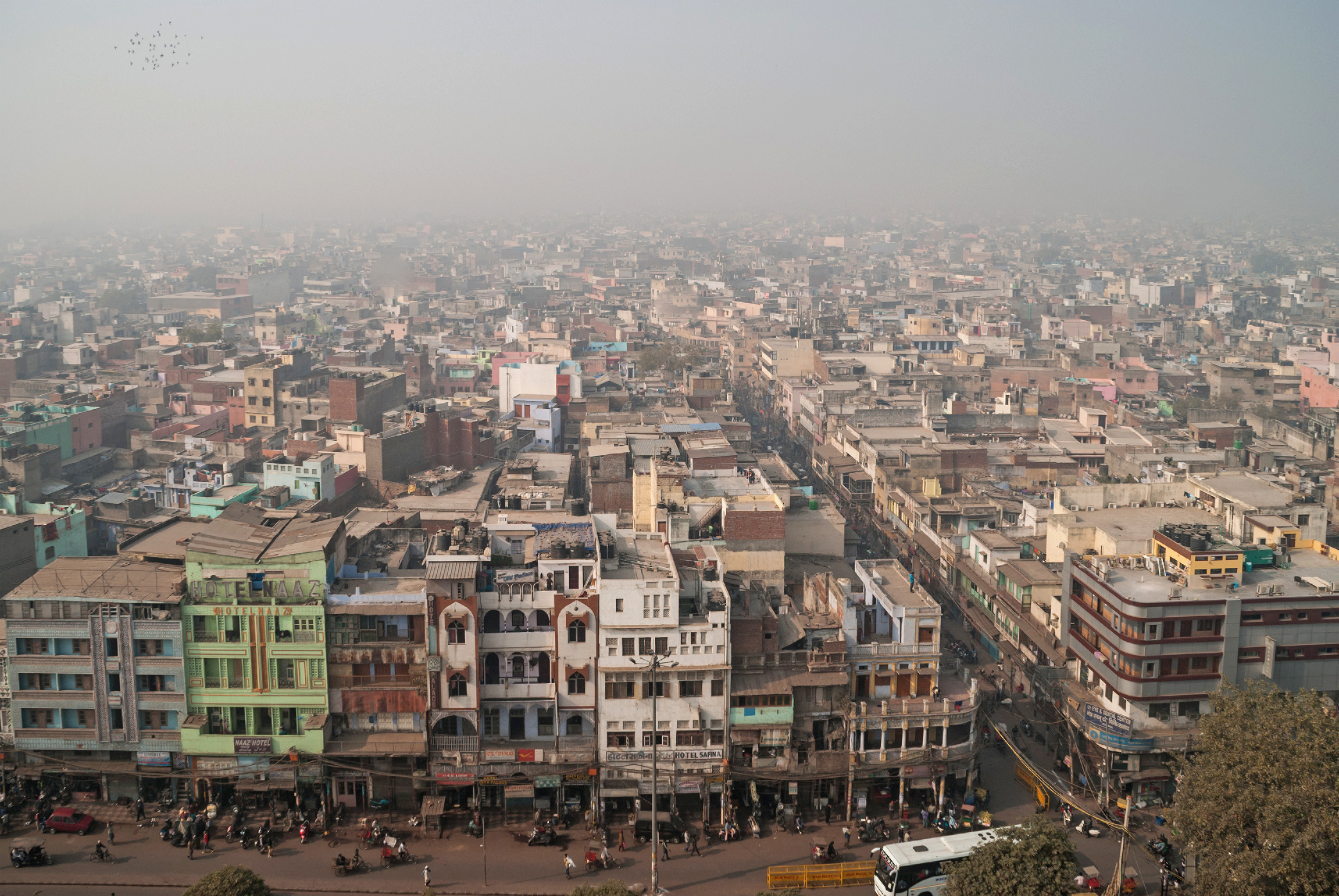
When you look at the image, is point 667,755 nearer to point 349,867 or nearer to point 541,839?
point 541,839

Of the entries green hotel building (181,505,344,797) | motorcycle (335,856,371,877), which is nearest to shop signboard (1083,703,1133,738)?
motorcycle (335,856,371,877)

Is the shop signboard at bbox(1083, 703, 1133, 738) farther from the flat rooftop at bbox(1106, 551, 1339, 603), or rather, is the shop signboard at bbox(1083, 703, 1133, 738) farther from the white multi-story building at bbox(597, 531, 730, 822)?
the white multi-story building at bbox(597, 531, 730, 822)

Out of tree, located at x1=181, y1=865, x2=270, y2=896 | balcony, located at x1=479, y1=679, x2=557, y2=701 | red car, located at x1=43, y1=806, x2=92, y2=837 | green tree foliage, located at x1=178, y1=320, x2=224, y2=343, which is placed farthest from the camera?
green tree foliage, located at x1=178, y1=320, x2=224, y2=343

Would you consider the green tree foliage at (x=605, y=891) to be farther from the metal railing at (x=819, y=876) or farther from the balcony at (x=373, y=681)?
the balcony at (x=373, y=681)

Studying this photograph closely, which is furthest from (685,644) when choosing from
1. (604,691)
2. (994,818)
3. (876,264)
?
(876,264)

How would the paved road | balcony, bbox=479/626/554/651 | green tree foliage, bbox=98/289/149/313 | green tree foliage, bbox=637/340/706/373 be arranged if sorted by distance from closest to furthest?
the paved road, balcony, bbox=479/626/554/651, green tree foliage, bbox=637/340/706/373, green tree foliage, bbox=98/289/149/313

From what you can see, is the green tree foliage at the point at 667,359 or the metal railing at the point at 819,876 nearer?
the metal railing at the point at 819,876

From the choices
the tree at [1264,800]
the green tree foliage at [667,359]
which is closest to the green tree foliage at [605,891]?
the tree at [1264,800]

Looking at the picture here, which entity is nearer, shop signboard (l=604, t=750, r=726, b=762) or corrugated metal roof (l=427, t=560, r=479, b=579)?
corrugated metal roof (l=427, t=560, r=479, b=579)
